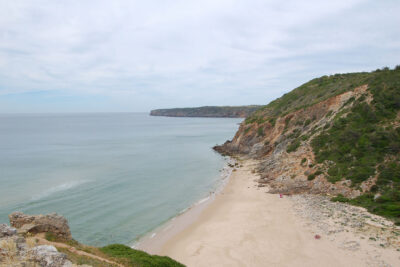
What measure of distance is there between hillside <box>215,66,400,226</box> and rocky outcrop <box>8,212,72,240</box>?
1927 cm

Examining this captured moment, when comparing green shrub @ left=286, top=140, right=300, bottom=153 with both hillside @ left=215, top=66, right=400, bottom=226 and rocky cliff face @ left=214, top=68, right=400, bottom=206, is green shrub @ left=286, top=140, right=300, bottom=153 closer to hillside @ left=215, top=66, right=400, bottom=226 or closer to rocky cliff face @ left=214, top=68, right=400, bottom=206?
rocky cliff face @ left=214, top=68, right=400, bottom=206

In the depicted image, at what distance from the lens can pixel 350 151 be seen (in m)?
25.4

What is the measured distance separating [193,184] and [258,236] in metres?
17.3

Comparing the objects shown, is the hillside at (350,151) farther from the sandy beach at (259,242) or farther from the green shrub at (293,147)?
the sandy beach at (259,242)

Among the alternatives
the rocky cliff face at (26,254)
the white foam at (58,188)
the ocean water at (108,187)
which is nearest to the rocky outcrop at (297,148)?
the ocean water at (108,187)

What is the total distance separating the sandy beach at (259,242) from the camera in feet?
45.5

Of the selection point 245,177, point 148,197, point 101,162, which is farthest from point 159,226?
point 101,162

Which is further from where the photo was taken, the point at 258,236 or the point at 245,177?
the point at 245,177

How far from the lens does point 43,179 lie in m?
35.9

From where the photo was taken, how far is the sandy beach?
547 inches

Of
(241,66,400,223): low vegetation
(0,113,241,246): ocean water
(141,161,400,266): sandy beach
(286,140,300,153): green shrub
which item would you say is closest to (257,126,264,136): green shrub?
(0,113,241,246): ocean water

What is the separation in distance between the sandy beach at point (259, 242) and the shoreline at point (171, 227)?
16 cm

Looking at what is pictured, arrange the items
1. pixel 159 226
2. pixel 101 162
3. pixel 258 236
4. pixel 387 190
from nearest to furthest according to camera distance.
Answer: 1. pixel 258 236
2. pixel 387 190
3. pixel 159 226
4. pixel 101 162

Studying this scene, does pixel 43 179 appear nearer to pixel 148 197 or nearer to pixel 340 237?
pixel 148 197
